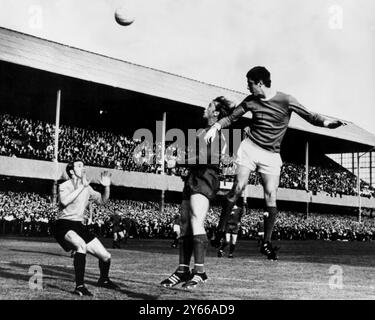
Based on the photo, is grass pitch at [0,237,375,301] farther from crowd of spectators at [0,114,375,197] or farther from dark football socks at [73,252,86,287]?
crowd of spectators at [0,114,375,197]

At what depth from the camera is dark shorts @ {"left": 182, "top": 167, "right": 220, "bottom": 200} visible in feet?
27.1

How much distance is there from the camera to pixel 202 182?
827 cm

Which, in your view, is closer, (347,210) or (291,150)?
(291,150)

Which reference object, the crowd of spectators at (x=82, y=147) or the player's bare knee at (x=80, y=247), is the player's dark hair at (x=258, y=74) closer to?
the player's bare knee at (x=80, y=247)

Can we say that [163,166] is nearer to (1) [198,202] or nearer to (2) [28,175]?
(2) [28,175]

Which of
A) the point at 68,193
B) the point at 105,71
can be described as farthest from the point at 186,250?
the point at 105,71

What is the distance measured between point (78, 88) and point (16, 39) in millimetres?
4896

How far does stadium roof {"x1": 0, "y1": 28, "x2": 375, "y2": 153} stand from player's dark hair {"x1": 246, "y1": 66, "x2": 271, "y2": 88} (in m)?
27.8

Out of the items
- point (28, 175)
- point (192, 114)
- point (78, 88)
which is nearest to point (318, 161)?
point (192, 114)

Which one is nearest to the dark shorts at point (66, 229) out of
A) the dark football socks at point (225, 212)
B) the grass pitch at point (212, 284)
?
the grass pitch at point (212, 284)

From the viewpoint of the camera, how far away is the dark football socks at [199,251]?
806cm

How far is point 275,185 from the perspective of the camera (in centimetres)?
863

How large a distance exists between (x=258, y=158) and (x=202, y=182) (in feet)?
2.74

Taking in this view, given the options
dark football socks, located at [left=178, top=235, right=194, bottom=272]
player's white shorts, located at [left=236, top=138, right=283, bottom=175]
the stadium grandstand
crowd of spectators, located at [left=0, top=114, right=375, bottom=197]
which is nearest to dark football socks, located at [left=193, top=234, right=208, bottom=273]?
→ dark football socks, located at [left=178, top=235, right=194, bottom=272]
